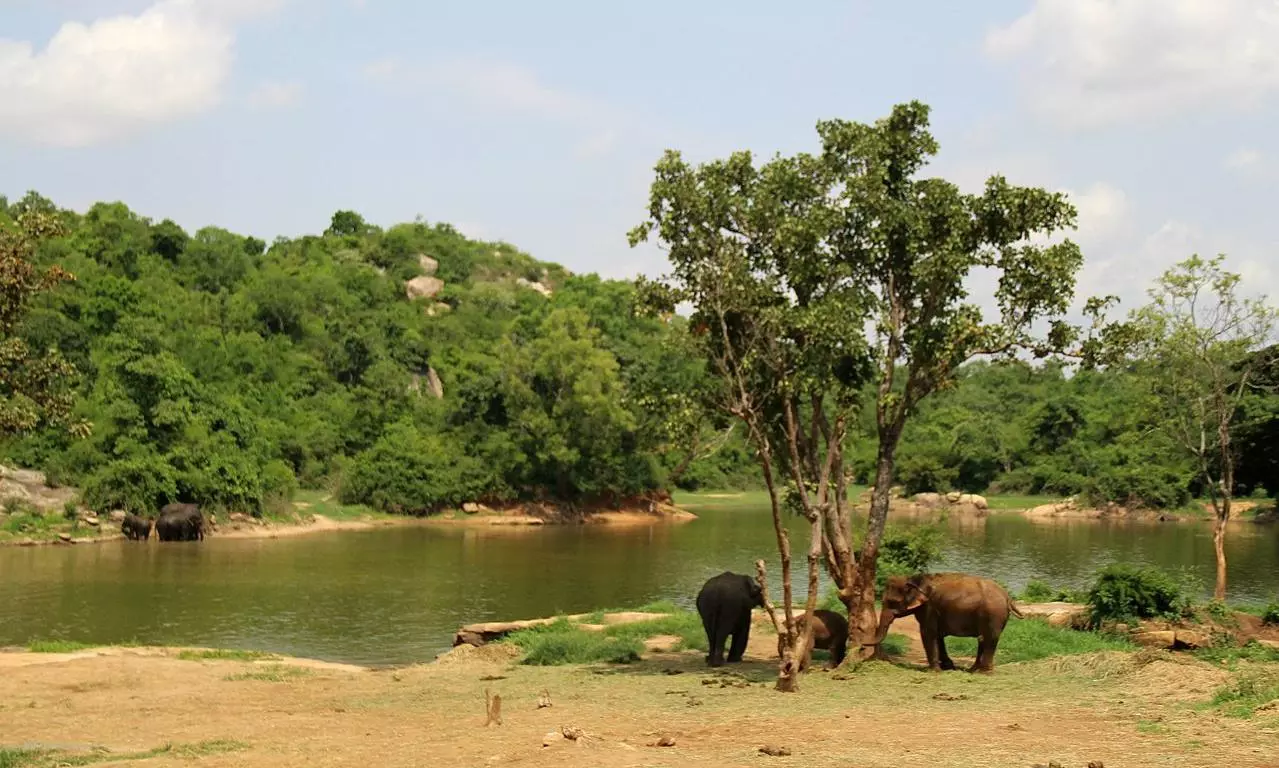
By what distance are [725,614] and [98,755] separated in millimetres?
8962

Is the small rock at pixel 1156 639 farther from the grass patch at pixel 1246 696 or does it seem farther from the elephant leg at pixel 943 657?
the grass patch at pixel 1246 696

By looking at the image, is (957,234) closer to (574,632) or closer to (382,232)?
(574,632)

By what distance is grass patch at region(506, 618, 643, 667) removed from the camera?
17.6 meters

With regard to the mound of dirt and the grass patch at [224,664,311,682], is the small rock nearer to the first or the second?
the mound of dirt

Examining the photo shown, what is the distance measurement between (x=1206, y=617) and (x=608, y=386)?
152 feet

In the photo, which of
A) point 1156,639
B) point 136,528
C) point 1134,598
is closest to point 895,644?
point 1156,639

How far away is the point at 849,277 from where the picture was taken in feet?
54.1

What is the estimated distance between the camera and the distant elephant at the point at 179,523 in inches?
1793

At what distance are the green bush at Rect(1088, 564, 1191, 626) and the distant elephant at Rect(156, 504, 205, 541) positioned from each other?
3686 cm

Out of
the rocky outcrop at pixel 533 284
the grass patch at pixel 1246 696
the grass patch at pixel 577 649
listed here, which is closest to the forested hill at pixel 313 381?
the rocky outcrop at pixel 533 284

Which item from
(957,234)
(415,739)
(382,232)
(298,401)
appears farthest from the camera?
(382,232)

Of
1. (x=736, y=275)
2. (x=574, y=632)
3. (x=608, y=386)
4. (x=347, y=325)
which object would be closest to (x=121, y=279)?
(x=347, y=325)

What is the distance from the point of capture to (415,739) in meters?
11.5

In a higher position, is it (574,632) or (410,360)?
(410,360)
